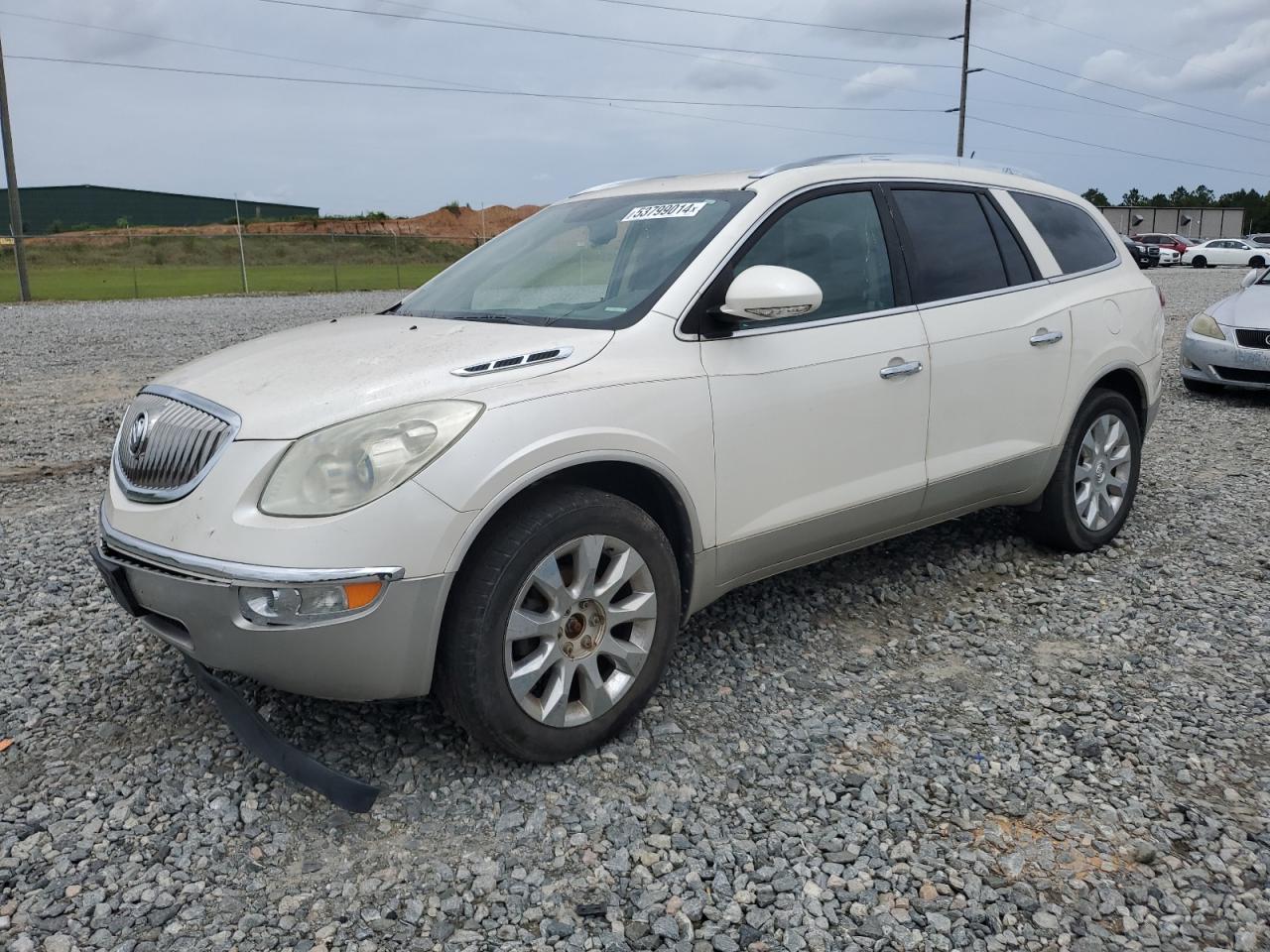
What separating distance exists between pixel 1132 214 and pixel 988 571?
222ft

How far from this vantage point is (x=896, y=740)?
11.1 feet

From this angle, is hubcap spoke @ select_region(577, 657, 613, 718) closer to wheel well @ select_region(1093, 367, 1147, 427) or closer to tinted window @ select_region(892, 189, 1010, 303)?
tinted window @ select_region(892, 189, 1010, 303)

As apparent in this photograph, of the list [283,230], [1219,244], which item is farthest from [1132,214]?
[283,230]

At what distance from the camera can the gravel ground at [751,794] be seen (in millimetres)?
2537

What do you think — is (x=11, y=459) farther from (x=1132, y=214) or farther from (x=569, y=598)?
(x=1132, y=214)

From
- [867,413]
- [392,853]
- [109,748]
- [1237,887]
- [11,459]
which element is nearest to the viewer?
[1237,887]

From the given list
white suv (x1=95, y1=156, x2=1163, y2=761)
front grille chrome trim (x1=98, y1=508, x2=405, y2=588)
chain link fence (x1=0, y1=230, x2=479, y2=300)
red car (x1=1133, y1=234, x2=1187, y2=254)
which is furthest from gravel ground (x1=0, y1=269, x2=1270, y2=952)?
red car (x1=1133, y1=234, x2=1187, y2=254)

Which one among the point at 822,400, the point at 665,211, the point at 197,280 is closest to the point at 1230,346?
the point at 822,400

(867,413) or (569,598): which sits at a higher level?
(867,413)

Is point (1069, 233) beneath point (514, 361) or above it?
above

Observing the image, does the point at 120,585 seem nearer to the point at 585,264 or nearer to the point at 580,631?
the point at 580,631

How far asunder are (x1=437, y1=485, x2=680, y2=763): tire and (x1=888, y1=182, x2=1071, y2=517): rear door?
4.99 feet

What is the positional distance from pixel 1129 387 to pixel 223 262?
43466 millimetres

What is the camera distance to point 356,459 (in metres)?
2.77
